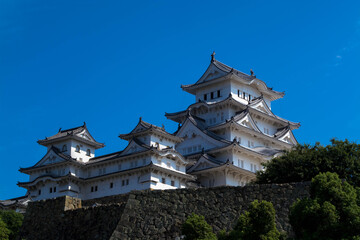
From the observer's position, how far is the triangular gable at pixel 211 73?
8131 cm

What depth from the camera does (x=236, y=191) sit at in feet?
90.3

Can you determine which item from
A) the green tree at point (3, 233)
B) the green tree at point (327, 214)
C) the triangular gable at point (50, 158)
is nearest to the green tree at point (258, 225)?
the green tree at point (327, 214)

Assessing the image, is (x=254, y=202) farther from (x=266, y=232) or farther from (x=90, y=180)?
(x=90, y=180)

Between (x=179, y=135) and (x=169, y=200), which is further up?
(x=179, y=135)

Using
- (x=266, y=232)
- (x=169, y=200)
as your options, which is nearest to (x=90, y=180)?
(x=169, y=200)

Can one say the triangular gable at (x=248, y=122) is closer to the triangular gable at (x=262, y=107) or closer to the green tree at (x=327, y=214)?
the triangular gable at (x=262, y=107)

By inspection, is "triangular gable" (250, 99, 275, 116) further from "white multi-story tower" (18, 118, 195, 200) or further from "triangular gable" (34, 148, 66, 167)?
"triangular gable" (34, 148, 66, 167)

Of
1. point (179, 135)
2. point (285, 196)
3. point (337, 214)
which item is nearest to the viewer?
point (337, 214)

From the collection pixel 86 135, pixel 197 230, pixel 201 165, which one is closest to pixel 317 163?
pixel 197 230

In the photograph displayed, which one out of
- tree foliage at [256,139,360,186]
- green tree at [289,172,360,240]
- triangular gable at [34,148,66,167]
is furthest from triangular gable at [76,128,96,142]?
green tree at [289,172,360,240]

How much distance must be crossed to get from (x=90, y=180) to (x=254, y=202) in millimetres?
48638

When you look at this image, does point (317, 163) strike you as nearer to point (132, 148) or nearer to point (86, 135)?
point (132, 148)

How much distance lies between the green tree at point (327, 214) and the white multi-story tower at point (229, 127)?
1712 inches

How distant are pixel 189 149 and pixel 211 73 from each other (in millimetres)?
11723
